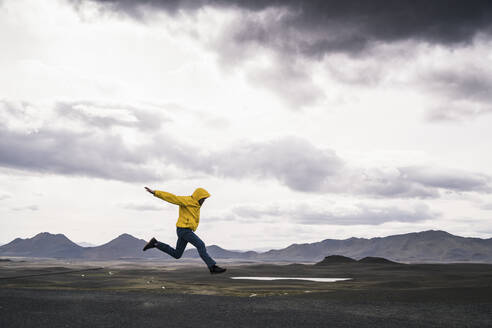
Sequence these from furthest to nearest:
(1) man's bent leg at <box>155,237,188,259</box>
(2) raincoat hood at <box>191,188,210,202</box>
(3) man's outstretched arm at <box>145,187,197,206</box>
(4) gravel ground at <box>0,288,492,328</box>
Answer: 1. (1) man's bent leg at <box>155,237,188,259</box>
2. (2) raincoat hood at <box>191,188,210,202</box>
3. (3) man's outstretched arm at <box>145,187,197,206</box>
4. (4) gravel ground at <box>0,288,492,328</box>

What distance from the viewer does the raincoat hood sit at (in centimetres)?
982

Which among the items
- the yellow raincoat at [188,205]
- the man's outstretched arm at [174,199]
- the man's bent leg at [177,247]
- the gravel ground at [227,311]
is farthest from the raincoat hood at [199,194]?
the gravel ground at [227,311]

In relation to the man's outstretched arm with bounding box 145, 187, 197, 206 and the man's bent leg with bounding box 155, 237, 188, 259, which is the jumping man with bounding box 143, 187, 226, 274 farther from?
the man's bent leg with bounding box 155, 237, 188, 259

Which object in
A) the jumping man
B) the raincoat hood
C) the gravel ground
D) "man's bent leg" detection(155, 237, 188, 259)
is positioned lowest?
the gravel ground

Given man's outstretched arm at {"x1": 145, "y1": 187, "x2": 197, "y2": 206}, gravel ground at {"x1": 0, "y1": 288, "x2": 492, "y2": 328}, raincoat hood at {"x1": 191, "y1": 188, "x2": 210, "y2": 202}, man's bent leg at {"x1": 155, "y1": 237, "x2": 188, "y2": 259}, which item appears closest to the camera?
gravel ground at {"x1": 0, "y1": 288, "x2": 492, "y2": 328}

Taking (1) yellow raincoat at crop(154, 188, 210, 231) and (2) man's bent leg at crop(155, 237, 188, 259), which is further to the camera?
(2) man's bent leg at crop(155, 237, 188, 259)

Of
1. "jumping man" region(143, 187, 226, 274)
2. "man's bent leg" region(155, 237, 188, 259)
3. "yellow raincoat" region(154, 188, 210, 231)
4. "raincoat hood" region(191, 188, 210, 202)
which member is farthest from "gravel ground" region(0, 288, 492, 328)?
"raincoat hood" region(191, 188, 210, 202)

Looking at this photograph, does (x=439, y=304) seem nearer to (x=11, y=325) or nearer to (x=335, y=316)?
(x=335, y=316)

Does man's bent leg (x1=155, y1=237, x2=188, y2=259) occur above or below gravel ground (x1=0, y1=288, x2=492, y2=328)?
above

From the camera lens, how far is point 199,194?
32.4 ft

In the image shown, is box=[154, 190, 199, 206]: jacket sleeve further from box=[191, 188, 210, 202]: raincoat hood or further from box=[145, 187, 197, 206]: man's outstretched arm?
box=[191, 188, 210, 202]: raincoat hood

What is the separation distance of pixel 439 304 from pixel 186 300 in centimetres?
509

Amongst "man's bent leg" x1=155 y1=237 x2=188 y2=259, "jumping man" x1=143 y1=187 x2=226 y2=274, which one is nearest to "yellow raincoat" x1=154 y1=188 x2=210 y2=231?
"jumping man" x1=143 y1=187 x2=226 y2=274

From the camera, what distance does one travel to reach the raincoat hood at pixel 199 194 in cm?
982
